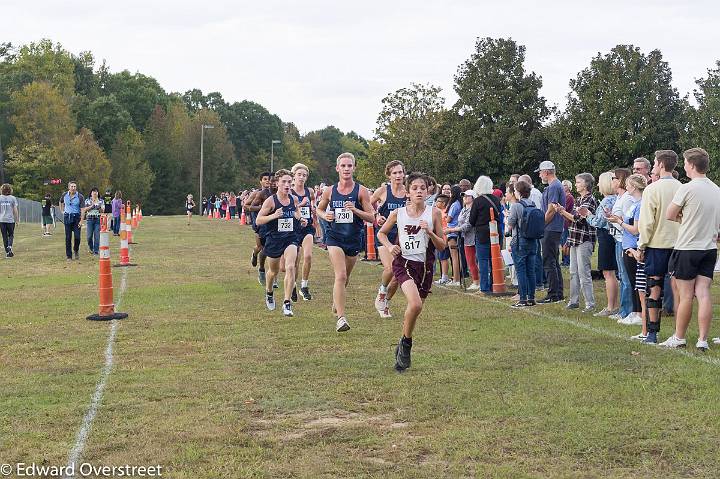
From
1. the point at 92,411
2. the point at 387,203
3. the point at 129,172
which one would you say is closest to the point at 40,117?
the point at 129,172

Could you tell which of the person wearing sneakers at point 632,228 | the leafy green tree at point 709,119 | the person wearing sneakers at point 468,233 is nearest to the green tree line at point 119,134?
the leafy green tree at point 709,119

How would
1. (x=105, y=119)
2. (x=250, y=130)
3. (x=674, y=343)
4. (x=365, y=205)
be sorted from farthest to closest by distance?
(x=250, y=130)
(x=105, y=119)
(x=365, y=205)
(x=674, y=343)

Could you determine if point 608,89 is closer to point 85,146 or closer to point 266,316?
point 266,316

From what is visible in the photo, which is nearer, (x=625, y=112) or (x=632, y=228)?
(x=632, y=228)

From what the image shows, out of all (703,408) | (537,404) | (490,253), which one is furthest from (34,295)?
(703,408)

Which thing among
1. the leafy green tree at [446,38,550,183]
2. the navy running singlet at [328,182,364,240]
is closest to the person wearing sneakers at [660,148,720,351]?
the navy running singlet at [328,182,364,240]

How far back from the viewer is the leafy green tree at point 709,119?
42.8 metres

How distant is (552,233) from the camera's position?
1432 centimetres

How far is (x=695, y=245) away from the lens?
30.3 feet

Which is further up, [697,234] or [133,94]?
[133,94]

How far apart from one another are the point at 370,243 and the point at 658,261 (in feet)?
49.0

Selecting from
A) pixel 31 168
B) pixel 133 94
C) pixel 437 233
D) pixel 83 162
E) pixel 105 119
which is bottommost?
pixel 437 233

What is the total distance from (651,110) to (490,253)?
3424 centimetres

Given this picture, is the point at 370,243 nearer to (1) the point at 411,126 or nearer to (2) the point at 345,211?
(2) the point at 345,211
